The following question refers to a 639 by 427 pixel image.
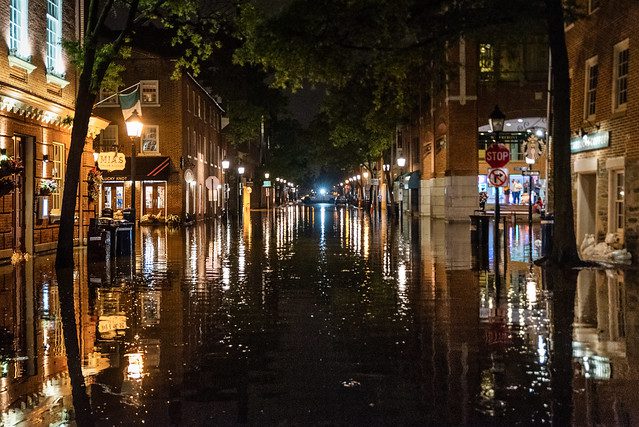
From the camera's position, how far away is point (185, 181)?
47781 mm

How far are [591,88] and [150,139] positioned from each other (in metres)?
31.1

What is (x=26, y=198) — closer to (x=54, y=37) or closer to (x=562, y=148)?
(x=54, y=37)

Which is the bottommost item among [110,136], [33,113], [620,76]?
[33,113]

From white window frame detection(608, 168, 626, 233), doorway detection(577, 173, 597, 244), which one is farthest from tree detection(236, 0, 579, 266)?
doorway detection(577, 173, 597, 244)

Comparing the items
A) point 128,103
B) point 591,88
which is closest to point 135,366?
point 591,88

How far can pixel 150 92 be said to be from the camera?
154 ft

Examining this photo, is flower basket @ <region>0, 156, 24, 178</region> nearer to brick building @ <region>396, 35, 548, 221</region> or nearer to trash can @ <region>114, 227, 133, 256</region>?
trash can @ <region>114, 227, 133, 256</region>

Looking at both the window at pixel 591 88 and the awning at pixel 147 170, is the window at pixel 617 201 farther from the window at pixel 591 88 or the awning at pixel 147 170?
the awning at pixel 147 170

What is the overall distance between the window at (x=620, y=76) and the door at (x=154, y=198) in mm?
32438

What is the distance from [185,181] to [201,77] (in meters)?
21.1

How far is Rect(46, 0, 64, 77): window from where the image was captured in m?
23.1

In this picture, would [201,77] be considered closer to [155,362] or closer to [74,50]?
[74,50]

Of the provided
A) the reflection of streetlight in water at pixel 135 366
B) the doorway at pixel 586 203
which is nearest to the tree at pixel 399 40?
the doorway at pixel 586 203

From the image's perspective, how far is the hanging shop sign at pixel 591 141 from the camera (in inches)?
809
